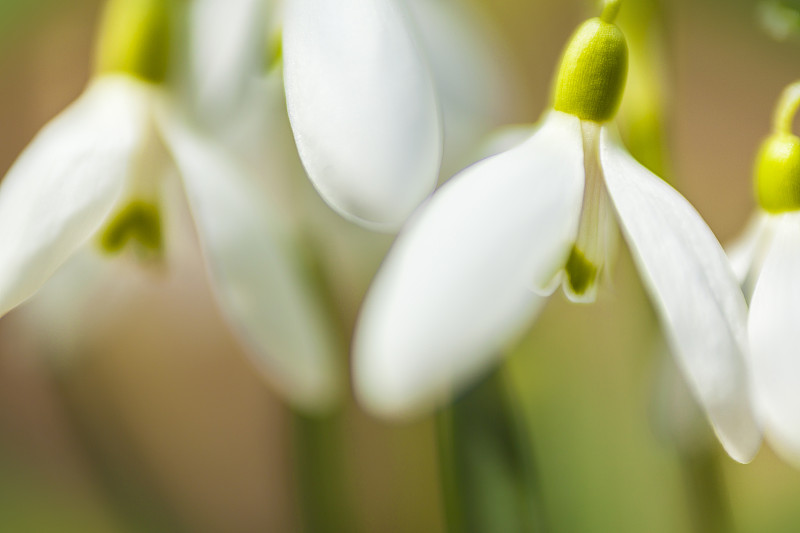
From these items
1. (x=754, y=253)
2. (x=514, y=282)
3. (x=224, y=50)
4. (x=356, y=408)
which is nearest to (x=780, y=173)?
(x=754, y=253)

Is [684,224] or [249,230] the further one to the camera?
[249,230]

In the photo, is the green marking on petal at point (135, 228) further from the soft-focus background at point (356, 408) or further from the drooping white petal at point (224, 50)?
the soft-focus background at point (356, 408)

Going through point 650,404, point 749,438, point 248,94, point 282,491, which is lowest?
point 282,491

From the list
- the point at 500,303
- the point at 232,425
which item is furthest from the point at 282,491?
the point at 500,303

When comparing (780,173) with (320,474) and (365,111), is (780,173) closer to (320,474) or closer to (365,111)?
(365,111)

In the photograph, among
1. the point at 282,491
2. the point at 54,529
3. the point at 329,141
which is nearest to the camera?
the point at 329,141

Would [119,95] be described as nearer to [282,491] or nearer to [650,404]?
[650,404]
